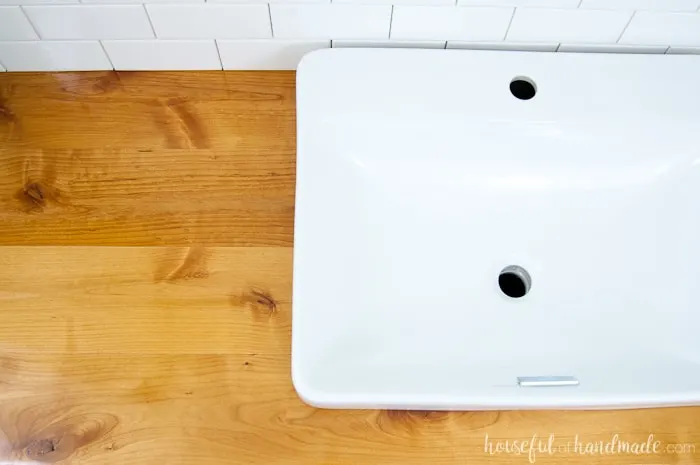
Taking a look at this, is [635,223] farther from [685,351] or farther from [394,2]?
[394,2]

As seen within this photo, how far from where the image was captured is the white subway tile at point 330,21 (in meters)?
0.69

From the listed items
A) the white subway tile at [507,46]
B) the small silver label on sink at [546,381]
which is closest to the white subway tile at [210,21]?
the white subway tile at [507,46]

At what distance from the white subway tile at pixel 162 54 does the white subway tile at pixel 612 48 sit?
1.71ft

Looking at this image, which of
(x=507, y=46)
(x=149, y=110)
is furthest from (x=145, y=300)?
(x=507, y=46)

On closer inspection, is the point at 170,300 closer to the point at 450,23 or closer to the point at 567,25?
the point at 450,23

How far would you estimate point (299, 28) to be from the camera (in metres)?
0.72

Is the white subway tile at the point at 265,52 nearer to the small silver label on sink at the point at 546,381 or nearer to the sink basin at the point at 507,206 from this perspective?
the sink basin at the point at 507,206

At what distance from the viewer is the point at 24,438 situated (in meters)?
0.60

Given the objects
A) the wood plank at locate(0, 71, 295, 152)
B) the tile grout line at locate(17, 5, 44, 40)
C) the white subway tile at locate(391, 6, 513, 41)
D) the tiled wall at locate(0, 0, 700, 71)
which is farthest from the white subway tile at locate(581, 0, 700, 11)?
the tile grout line at locate(17, 5, 44, 40)

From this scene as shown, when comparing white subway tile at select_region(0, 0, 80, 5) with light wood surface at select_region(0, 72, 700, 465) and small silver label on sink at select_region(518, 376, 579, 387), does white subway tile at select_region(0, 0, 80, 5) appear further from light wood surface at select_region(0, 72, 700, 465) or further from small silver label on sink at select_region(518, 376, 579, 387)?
small silver label on sink at select_region(518, 376, 579, 387)

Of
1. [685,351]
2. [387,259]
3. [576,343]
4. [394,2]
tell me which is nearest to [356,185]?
[387,259]

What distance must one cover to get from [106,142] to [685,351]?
84cm

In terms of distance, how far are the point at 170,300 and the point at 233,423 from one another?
0.58ft

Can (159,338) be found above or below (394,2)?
below
